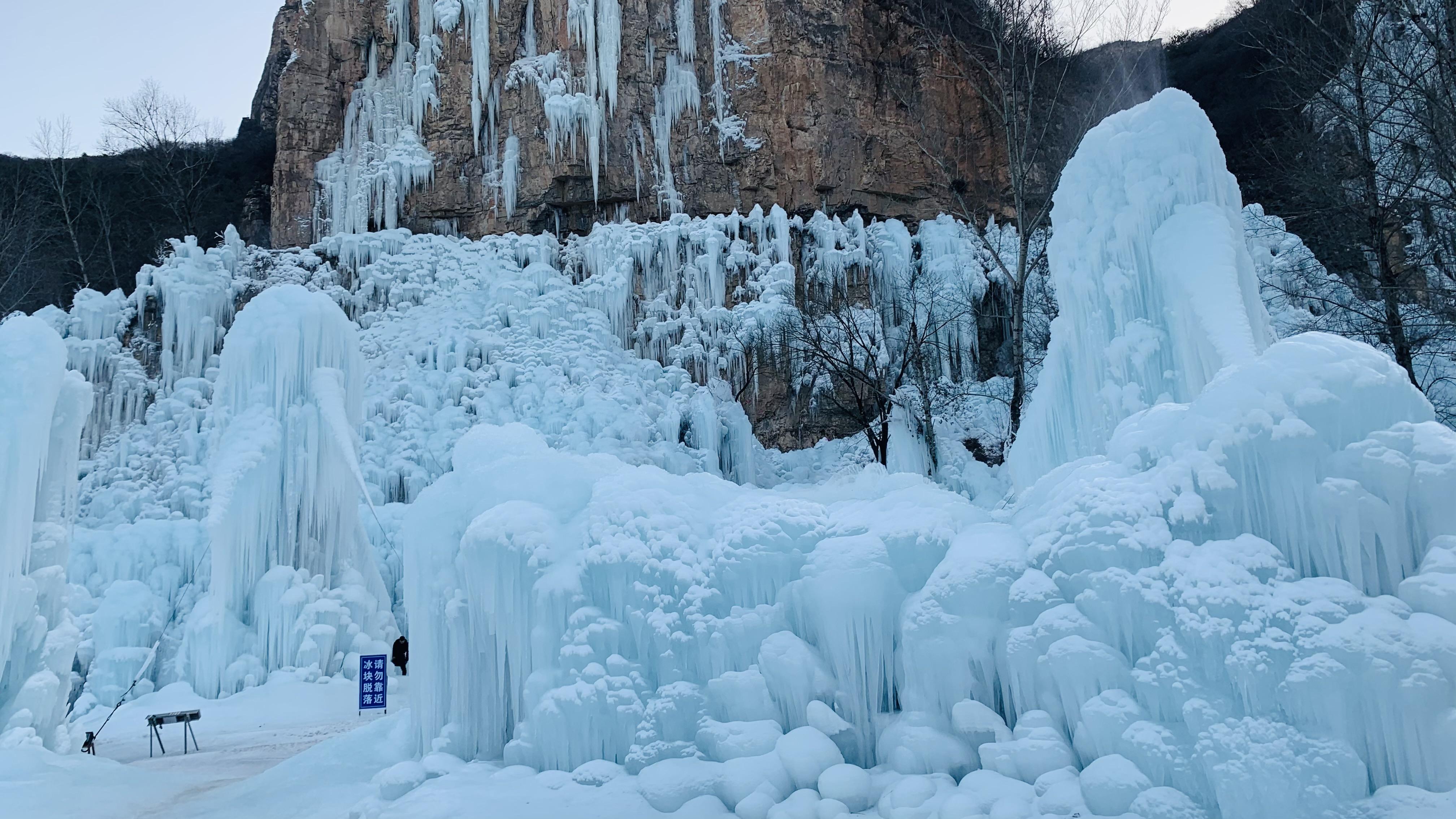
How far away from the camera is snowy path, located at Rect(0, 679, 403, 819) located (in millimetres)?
6277

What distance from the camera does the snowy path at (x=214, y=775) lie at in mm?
6277

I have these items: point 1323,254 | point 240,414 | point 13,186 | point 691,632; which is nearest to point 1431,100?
point 691,632

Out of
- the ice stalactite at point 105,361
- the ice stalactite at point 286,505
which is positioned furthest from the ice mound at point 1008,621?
the ice stalactite at point 105,361

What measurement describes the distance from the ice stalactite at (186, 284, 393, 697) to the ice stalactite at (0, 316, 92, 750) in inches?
139

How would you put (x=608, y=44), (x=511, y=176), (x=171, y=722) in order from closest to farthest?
(x=171, y=722), (x=511, y=176), (x=608, y=44)

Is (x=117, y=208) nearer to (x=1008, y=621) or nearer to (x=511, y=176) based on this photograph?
(x=511, y=176)

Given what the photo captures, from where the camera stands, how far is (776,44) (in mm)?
22641

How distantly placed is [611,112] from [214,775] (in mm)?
17703

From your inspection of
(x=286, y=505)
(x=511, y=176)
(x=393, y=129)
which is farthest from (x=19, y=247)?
(x=286, y=505)

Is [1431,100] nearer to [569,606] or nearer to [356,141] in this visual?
[569,606]

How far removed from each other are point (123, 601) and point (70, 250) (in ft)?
56.7

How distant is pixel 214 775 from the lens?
775 cm

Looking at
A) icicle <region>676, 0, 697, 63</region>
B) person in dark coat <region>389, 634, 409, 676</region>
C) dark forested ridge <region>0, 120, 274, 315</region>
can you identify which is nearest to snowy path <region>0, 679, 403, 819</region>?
person in dark coat <region>389, 634, 409, 676</region>

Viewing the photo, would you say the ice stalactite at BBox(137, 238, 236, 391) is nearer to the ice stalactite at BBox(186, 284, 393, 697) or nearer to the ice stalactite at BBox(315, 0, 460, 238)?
the ice stalactite at BBox(315, 0, 460, 238)
